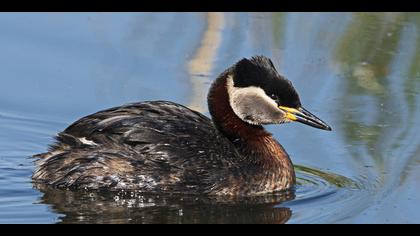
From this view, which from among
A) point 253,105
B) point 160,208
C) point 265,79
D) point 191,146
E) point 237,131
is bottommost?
point 160,208

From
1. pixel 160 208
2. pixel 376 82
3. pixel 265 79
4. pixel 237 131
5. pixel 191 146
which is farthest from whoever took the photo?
pixel 376 82

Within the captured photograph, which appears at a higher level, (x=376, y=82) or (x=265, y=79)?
(x=376, y=82)

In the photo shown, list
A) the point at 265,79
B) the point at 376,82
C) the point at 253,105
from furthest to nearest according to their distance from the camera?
the point at 376,82 → the point at 253,105 → the point at 265,79

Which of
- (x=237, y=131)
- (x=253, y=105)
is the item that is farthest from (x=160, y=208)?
(x=253, y=105)

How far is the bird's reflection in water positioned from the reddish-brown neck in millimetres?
441

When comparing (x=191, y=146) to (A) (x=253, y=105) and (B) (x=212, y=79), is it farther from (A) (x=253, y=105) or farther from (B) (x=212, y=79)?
(B) (x=212, y=79)

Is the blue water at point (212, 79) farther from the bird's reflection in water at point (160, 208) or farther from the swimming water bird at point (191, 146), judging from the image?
the swimming water bird at point (191, 146)

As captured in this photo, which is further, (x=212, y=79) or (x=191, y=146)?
(x=212, y=79)

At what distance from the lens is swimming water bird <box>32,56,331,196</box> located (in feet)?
36.9

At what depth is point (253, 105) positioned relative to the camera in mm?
11656

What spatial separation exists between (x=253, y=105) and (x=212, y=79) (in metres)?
2.25
